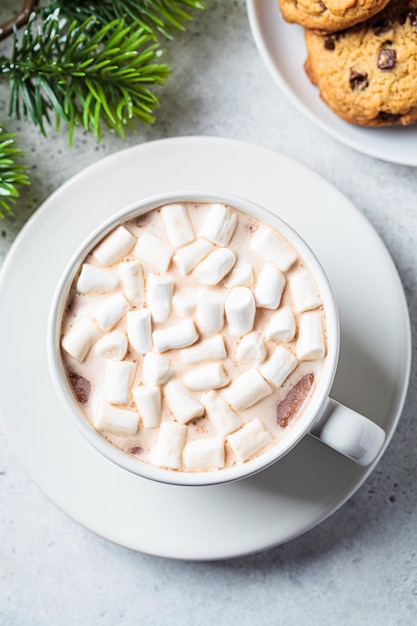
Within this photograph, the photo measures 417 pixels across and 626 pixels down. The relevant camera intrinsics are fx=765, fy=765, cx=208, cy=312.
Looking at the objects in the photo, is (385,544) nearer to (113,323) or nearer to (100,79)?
(113,323)

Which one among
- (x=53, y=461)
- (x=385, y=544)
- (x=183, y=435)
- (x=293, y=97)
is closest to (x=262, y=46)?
(x=293, y=97)

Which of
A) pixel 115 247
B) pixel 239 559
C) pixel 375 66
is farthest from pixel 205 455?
pixel 375 66

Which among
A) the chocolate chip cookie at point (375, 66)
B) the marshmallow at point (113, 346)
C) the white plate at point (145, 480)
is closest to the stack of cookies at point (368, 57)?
the chocolate chip cookie at point (375, 66)

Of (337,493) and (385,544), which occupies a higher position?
(337,493)

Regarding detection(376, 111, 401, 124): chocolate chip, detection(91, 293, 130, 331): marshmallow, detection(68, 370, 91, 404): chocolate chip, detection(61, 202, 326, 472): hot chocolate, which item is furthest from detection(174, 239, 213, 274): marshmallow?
detection(376, 111, 401, 124): chocolate chip

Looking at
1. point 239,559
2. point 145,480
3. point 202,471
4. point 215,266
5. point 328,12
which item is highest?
point 328,12

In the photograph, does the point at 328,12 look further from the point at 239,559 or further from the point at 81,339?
the point at 239,559
